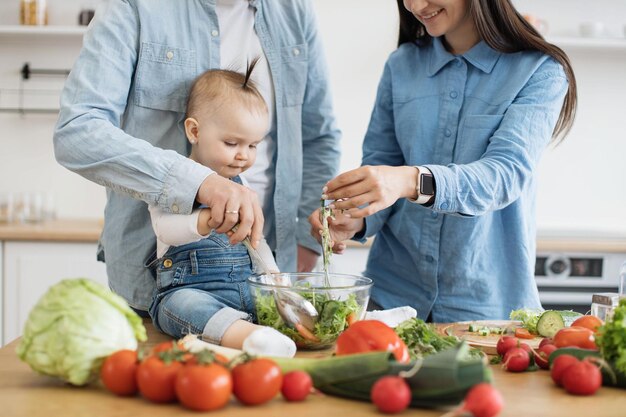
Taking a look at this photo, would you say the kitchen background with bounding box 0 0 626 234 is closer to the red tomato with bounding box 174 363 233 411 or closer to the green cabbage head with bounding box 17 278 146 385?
the green cabbage head with bounding box 17 278 146 385

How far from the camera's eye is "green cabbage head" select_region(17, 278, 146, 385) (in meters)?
1.12

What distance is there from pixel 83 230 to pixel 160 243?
1.49 m

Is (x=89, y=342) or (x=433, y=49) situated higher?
(x=433, y=49)

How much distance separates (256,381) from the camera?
1.06 meters

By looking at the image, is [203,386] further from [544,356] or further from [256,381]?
[544,356]

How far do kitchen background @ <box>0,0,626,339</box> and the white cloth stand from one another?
6.04 feet

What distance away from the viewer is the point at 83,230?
10.0 feet

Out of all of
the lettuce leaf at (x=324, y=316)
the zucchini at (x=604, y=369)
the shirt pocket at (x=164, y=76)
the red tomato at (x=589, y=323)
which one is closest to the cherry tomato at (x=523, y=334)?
the red tomato at (x=589, y=323)

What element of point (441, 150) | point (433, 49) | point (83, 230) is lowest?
point (83, 230)

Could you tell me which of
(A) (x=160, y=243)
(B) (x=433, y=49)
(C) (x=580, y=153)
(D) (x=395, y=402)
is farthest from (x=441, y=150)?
(C) (x=580, y=153)

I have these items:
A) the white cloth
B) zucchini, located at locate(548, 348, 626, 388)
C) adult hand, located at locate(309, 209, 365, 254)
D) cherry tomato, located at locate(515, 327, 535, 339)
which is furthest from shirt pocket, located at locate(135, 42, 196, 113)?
zucchini, located at locate(548, 348, 626, 388)

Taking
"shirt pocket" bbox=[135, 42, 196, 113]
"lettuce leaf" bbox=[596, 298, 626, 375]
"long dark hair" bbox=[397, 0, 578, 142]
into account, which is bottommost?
"lettuce leaf" bbox=[596, 298, 626, 375]

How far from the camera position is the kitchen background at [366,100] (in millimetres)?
3604

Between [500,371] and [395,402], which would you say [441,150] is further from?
[395,402]
